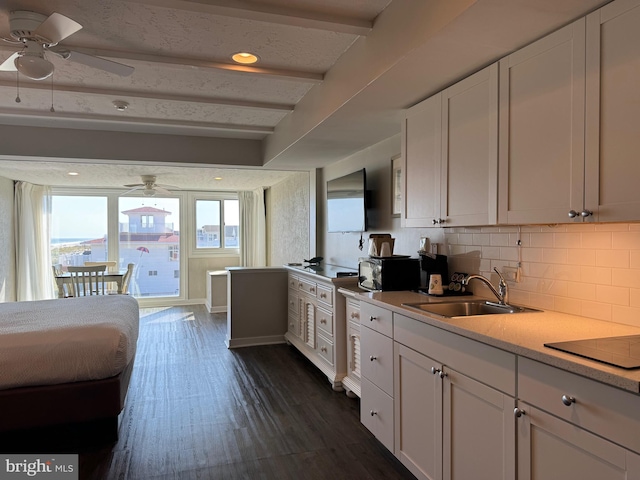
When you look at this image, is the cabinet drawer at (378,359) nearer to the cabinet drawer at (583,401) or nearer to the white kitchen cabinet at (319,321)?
the white kitchen cabinet at (319,321)

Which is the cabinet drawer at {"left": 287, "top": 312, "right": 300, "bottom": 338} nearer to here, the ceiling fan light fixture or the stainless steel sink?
the stainless steel sink

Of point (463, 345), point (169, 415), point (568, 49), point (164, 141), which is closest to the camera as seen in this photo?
→ point (568, 49)

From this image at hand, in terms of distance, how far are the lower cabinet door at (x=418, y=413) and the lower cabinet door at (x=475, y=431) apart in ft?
0.20

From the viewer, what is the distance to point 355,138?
3.59 meters

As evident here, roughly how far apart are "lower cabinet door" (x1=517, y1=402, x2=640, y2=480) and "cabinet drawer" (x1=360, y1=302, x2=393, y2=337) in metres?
0.95

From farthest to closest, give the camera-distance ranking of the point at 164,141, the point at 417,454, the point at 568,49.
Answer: the point at 164,141 → the point at 417,454 → the point at 568,49

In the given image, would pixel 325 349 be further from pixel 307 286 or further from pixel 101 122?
pixel 101 122

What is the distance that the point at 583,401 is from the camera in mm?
1235

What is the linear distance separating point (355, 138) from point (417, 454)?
244 cm

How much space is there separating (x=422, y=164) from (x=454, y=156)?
0.31 metres

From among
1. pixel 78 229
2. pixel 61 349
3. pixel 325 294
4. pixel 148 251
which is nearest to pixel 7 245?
pixel 78 229

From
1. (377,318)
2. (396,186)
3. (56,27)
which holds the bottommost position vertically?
(377,318)

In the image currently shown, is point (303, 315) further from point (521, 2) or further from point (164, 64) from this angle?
point (521, 2)

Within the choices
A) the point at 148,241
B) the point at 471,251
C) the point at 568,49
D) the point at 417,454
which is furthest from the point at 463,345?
the point at 148,241
